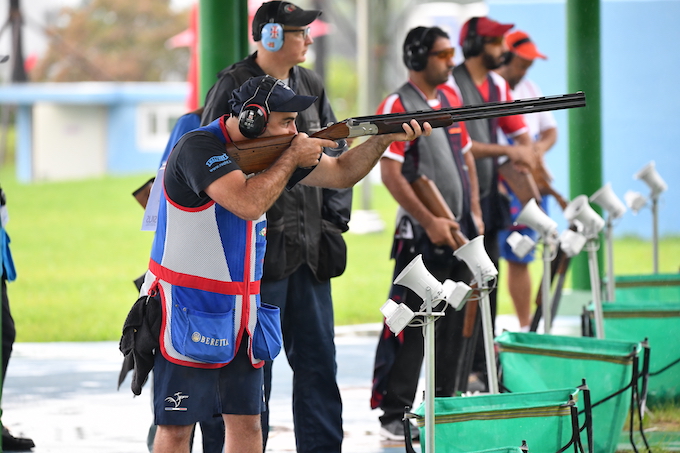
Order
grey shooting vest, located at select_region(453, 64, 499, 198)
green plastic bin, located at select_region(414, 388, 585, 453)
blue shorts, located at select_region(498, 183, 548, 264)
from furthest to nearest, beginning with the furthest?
blue shorts, located at select_region(498, 183, 548, 264) → grey shooting vest, located at select_region(453, 64, 499, 198) → green plastic bin, located at select_region(414, 388, 585, 453)

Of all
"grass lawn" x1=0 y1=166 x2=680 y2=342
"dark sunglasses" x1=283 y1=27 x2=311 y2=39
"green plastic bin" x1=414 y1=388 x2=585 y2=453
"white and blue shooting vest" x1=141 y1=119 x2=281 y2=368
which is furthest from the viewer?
"grass lawn" x1=0 y1=166 x2=680 y2=342

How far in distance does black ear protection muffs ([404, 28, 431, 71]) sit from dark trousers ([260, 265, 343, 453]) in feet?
4.79

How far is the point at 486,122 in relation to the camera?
267 inches

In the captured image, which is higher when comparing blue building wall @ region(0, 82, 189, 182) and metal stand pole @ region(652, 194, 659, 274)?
blue building wall @ region(0, 82, 189, 182)

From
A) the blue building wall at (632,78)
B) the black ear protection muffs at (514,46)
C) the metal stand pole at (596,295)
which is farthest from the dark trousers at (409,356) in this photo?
the blue building wall at (632,78)

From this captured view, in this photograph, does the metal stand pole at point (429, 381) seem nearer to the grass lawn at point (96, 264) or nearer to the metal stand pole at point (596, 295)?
the metal stand pole at point (596, 295)

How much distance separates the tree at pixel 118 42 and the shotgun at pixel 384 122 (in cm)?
4100

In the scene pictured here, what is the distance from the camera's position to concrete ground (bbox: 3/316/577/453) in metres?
5.67

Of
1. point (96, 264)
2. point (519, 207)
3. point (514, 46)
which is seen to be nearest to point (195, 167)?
point (519, 207)

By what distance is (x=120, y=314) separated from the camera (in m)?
11.4

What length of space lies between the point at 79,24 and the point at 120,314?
118 ft

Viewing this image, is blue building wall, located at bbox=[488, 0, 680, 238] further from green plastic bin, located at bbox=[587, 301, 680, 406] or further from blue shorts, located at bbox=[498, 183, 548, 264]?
green plastic bin, located at bbox=[587, 301, 680, 406]

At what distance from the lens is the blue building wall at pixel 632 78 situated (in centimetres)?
1448

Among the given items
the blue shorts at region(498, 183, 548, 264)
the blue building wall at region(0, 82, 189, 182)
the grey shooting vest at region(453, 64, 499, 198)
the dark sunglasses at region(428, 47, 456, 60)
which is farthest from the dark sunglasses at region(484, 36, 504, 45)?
the blue building wall at region(0, 82, 189, 182)
